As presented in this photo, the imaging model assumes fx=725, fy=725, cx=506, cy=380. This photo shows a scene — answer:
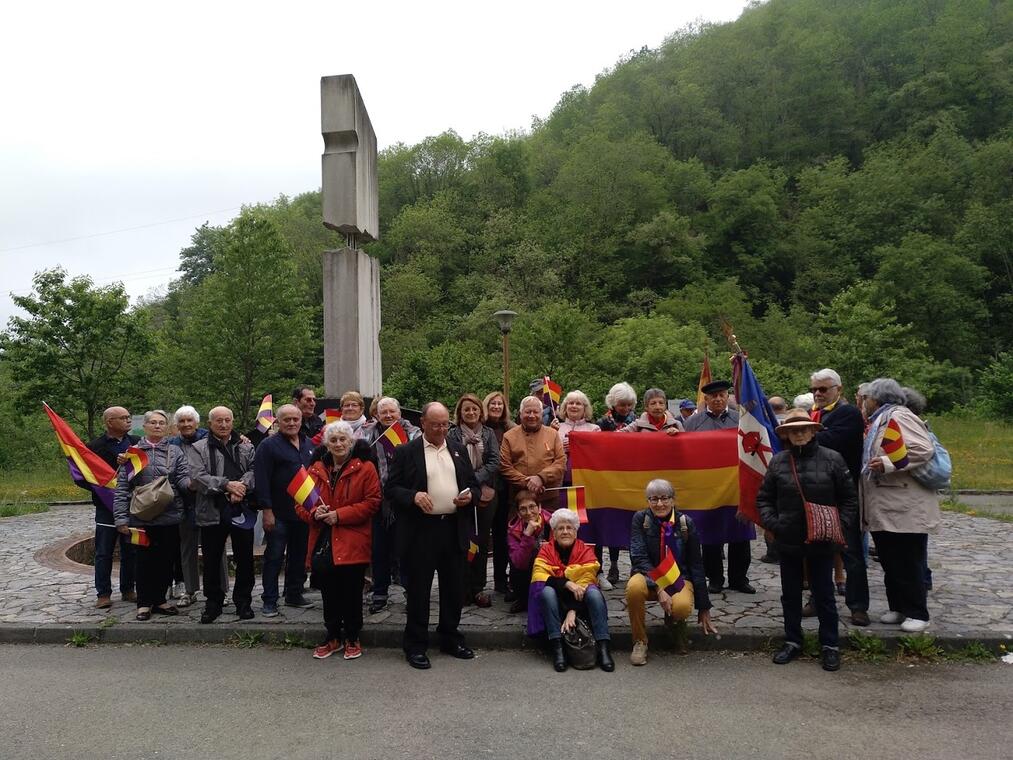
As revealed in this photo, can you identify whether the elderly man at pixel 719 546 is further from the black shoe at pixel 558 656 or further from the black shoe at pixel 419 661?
the black shoe at pixel 419 661

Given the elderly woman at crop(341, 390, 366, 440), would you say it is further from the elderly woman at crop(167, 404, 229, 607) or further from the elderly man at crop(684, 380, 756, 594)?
the elderly man at crop(684, 380, 756, 594)

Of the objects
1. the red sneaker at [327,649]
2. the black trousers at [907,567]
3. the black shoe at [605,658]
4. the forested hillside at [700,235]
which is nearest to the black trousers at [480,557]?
the red sneaker at [327,649]

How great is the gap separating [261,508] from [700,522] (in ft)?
14.0

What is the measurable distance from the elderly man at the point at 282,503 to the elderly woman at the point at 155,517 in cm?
83

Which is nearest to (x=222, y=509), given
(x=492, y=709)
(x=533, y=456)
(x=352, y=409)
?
(x=352, y=409)

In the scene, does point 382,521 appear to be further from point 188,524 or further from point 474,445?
point 188,524

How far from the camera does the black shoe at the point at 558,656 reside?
5.59 metres

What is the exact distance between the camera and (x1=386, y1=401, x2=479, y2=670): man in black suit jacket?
19.1ft

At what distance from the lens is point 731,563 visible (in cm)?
753

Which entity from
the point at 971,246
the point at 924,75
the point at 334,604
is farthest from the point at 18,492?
the point at 924,75

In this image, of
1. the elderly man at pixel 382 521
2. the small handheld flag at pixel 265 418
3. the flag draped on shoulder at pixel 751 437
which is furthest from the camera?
the small handheld flag at pixel 265 418

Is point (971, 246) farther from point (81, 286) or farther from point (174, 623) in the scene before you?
point (174, 623)

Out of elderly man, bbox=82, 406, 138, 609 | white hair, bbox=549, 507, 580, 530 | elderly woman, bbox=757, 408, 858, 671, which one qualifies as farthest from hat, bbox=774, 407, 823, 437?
elderly man, bbox=82, 406, 138, 609

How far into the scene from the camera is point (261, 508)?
21.9 ft
